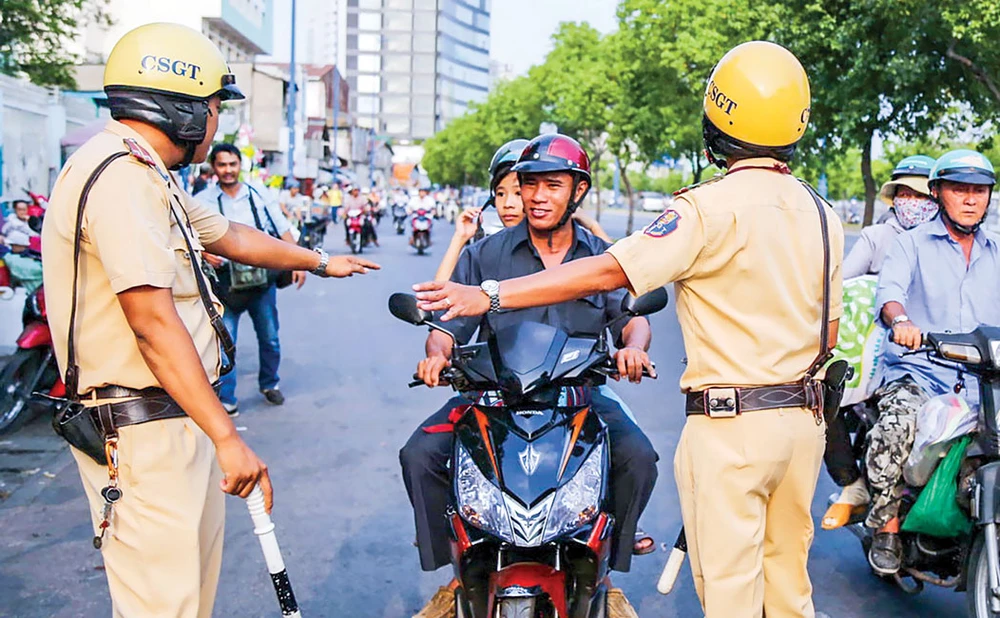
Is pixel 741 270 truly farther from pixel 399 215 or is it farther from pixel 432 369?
pixel 399 215

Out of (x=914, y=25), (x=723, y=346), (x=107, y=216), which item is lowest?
(x=723, y=346)

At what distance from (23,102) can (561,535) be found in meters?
20.0

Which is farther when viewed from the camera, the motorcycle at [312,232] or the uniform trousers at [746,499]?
the motorcycle at [312,232]

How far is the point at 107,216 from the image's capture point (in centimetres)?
245

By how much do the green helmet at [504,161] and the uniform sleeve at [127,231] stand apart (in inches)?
105

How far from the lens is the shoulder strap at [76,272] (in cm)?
248

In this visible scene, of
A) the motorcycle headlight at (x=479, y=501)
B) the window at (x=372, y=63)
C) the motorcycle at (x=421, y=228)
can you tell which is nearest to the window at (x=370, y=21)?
the window at (x=372, y=63)

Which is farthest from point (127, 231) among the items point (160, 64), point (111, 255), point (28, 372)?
point (28, 372)

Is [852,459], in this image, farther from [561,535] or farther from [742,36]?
[742,36]

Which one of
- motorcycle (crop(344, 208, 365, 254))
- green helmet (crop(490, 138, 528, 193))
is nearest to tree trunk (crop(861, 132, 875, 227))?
motorcycle (crop(344, 208, 365, 254))

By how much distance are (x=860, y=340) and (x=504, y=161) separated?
6.10 feet

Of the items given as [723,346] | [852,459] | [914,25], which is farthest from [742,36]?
[723,346]

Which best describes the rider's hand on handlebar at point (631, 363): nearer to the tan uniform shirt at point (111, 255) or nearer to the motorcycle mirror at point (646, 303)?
the motorcycle mirror at point (646, 303)

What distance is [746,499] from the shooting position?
287 cm
